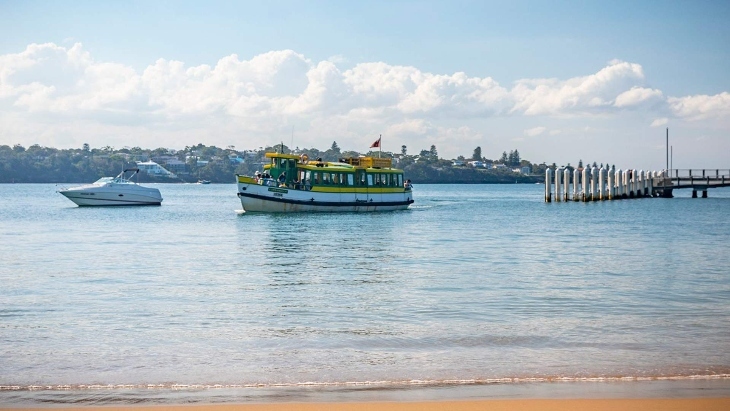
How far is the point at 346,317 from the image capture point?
16078 mm

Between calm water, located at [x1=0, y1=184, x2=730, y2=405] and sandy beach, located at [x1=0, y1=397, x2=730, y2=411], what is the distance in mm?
571

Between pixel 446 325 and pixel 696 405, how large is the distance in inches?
242

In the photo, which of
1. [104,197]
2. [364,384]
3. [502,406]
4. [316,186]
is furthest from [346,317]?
[104,197]

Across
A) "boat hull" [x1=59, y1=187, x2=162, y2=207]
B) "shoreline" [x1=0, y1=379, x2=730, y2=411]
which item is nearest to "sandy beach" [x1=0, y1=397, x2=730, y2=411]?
"shoreline" [x1=0, y1=379, x2=730, y2=411]

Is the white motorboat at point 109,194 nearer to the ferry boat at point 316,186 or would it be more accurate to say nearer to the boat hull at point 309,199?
the ferry boat at point 316,186

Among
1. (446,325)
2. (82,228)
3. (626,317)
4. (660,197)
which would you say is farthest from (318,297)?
(660,197)

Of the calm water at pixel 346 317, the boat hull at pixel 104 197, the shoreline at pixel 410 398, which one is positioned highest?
the boat hull at pixel 104 197

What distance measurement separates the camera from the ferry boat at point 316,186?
58.9 metres

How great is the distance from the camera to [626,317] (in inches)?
627

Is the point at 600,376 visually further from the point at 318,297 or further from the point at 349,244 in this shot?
the point at 349,244

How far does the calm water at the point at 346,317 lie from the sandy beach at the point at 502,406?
0.57 meters

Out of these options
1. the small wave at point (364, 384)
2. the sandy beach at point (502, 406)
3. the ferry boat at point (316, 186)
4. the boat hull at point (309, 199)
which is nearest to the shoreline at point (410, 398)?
the sandy beach at point (502, 406)

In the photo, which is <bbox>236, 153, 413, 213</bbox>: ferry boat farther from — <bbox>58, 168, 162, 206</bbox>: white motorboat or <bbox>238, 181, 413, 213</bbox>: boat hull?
<bbox>58, 168, 162, 206</bbox>: white motorboat

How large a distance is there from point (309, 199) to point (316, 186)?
1.16m
